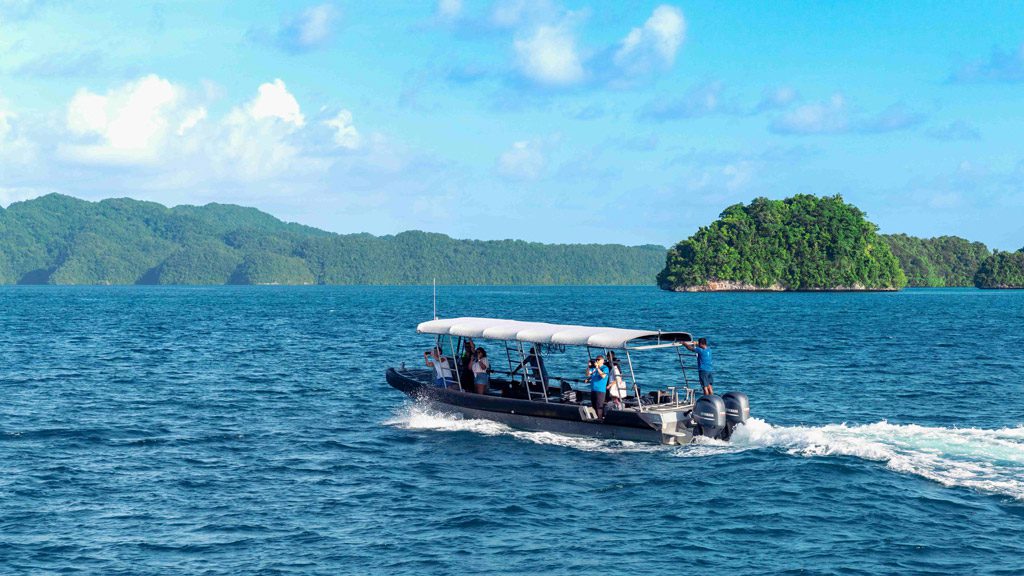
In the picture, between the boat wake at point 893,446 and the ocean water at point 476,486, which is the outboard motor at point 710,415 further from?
the ocean water at point 476,486

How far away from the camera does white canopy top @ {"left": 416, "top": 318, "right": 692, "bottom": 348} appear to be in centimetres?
2678

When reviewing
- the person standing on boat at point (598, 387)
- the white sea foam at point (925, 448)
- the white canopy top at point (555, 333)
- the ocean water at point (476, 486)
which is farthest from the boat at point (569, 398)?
the white sea foam at point (925, 448)

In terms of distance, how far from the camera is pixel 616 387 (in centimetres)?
2750

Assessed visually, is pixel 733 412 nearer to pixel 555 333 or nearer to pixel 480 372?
pixel 555 333

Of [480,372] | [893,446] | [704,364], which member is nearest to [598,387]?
[704,364]

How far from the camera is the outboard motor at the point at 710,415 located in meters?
25.9

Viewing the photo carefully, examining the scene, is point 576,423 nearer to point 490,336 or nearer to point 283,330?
point 490,336

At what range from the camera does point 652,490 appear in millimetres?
21578

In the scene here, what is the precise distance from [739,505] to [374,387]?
941 inches

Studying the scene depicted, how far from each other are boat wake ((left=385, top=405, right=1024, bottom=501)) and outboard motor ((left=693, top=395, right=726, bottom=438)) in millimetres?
301

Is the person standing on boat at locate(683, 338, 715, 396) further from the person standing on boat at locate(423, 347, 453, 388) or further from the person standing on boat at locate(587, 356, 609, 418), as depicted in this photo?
the person standing on boat at locate(423, 347, 453, 388)

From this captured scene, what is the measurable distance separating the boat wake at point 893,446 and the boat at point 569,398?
1.12 feet

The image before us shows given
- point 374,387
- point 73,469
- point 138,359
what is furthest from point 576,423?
point 138,359

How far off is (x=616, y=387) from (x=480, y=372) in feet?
16.4
